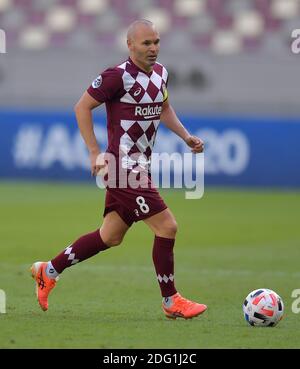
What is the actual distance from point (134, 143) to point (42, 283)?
126 cm

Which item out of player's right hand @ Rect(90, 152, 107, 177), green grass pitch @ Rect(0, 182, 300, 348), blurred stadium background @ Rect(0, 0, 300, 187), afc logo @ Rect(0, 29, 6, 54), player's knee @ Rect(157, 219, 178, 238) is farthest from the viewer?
afc logo @ Rect(0, 29, 6, 54)

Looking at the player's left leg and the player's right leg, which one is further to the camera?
the player's right leg

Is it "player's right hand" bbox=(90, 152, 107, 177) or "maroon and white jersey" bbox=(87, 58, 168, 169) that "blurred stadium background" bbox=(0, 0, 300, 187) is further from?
"player's right hand" bbox=(90, 152, 107, 177)

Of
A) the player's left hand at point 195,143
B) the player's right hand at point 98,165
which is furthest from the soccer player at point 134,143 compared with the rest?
the player's left hand at point 195,143

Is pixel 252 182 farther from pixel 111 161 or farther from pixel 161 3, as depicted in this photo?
pixel 111 161

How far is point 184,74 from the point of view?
76.6 feet

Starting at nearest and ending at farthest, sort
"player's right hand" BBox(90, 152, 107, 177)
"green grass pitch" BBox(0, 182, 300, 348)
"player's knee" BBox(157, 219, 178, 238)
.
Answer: "green grass pitch" BBox(0, 182, 300, 348), "player's right hand" BBox(90, 152, 107, 177), "player's knee" BBox(157, 219, 178, 238)

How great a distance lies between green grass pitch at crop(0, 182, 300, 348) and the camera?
6.87 m

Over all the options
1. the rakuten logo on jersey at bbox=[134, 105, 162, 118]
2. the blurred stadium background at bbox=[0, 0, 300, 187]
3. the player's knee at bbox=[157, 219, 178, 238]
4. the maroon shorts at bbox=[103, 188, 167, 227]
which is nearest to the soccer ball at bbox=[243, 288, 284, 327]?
the player's knee at bbox=[157, 219, 178, 238]

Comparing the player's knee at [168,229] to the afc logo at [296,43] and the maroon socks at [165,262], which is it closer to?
the maroon socks at [165,262]
